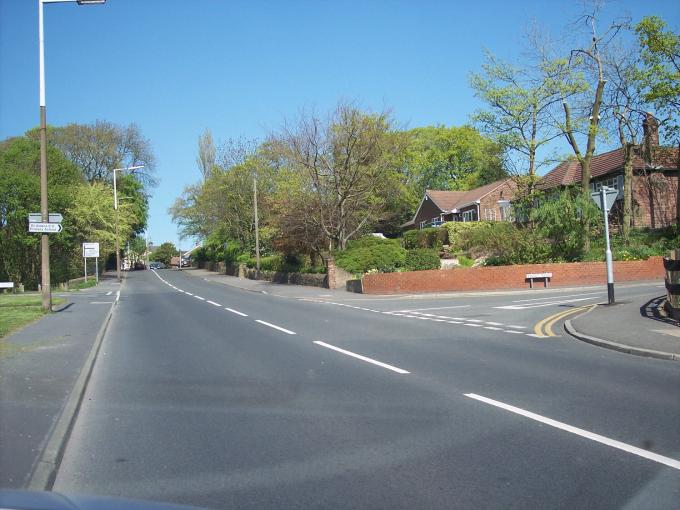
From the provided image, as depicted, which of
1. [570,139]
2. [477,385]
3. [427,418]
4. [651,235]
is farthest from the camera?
[651,235]

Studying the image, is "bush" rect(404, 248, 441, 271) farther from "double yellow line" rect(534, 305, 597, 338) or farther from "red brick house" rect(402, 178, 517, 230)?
"red brick house" rect(402, 178, 517, 230)

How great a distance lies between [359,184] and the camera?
36.7m

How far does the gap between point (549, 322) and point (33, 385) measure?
1279 cm

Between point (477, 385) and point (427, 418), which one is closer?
point (427, 418)

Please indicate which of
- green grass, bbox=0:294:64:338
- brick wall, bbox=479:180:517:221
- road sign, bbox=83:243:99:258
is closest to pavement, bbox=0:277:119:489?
green grass, bbox=0:294:64:338

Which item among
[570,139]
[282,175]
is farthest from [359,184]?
[570,139]

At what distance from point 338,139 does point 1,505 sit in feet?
111

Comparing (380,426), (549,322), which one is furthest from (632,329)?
(380,426)

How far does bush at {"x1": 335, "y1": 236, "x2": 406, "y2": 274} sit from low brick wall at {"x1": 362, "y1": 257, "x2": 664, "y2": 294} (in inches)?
65.3

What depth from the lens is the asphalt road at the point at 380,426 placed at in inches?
177

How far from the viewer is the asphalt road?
4504mm

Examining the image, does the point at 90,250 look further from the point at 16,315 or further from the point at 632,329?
the point at 632,329

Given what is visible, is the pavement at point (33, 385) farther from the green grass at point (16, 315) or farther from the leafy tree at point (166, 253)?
the leafy tree at point (166, 253)

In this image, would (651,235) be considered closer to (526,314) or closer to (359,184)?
(359,184)
